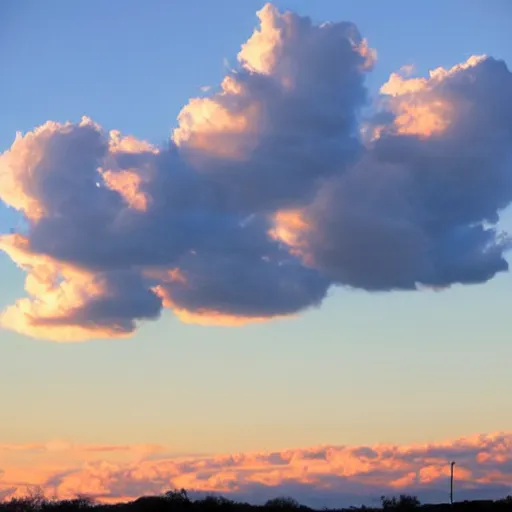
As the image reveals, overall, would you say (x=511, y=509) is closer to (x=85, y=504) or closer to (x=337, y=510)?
(x=337, y=510)

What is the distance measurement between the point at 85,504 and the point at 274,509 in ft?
86.2

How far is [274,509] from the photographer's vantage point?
15125cm

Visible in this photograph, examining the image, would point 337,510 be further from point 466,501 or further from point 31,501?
point 31,501

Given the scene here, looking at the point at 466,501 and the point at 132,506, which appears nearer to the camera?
the point at 132,506

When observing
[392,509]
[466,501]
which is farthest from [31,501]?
[466,501]

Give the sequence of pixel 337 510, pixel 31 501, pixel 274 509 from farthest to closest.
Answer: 1. pixel 337 510
2. pixel 274 509
3. pixel 31 501

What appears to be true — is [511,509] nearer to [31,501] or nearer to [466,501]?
[466,501]

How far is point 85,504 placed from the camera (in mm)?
141375

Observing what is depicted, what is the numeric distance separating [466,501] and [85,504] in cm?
5493

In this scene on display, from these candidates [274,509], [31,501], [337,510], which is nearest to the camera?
[31,501]


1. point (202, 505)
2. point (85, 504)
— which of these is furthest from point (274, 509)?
point (85, 504)

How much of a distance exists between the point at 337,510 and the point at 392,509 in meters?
16.2

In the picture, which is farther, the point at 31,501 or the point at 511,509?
the point at 511,509

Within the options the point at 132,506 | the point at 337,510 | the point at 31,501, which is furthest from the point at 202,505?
the point at 337,510
